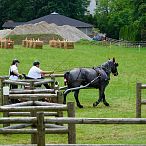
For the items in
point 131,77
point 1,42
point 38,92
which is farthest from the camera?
point 1,42

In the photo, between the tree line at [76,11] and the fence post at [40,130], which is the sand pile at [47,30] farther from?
the fence post at [40,130]

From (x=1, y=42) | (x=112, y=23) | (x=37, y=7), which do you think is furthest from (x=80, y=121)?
(x=37, y=7)

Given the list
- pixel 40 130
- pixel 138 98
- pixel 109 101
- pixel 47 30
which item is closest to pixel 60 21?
pixel 47 30

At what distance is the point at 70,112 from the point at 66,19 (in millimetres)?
86878

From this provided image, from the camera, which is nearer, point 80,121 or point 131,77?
point 80,121

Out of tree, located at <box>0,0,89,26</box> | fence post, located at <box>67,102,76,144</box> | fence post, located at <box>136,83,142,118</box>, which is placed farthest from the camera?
tree, located at <box>0,0,89,26</box>

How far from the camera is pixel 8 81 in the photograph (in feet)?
62.6

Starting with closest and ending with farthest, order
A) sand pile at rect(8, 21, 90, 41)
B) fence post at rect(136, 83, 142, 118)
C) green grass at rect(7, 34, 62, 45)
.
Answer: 1. fence post at rect(136, 83, 142, 118)
2. green grass at rect(7, 34, 62, 45)
3. sand pile at rect(8, 21, 90, 41)

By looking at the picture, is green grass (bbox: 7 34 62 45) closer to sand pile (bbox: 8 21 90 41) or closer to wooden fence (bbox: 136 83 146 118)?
sand pile (bbox: 8 21 90 41)

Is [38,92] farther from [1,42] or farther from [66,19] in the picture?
[66,19]

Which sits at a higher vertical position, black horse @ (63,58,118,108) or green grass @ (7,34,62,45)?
green grass @ (7,34,62,45)

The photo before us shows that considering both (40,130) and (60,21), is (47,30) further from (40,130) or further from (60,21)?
(40,130)

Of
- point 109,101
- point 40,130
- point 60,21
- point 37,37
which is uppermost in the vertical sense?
point 60,21

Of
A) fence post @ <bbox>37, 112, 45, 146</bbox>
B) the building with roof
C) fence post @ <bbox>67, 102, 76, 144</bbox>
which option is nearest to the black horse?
fence post @ <bbox>67, 102, 76, 144</bbox>
